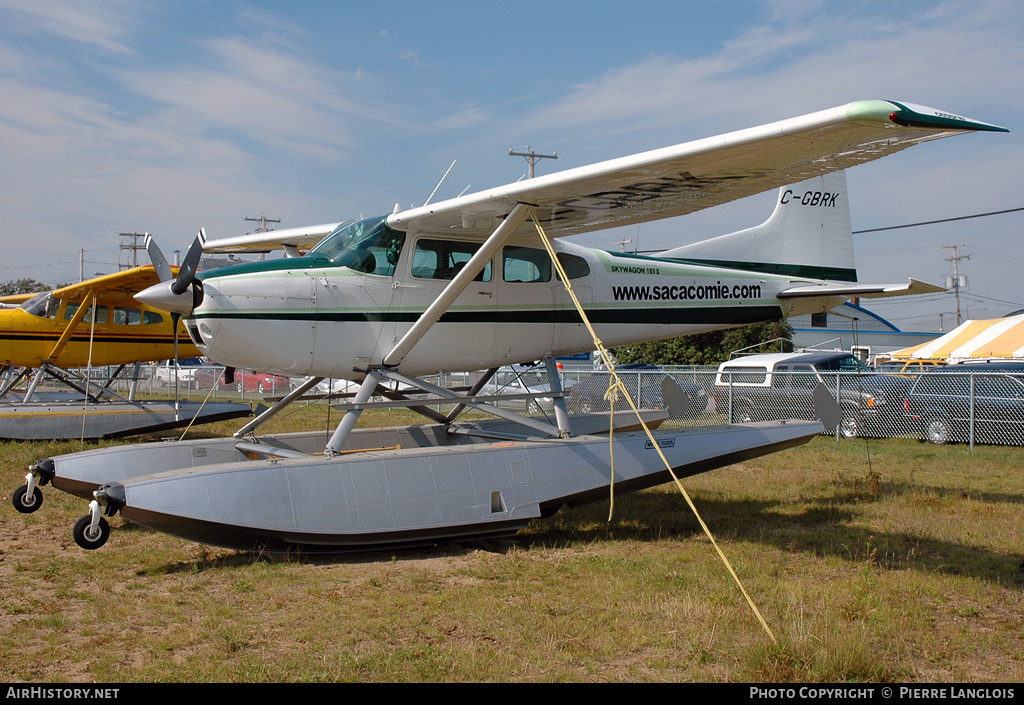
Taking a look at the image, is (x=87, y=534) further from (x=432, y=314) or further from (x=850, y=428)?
(x=850, y=428)

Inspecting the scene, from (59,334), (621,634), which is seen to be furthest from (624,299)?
(59,334)

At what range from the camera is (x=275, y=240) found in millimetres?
10719

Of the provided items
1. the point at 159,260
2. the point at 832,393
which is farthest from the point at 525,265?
the point at 832,393

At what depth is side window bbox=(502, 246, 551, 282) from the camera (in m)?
8.34

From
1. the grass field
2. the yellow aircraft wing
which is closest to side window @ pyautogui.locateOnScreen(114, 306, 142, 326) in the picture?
the yellow aircraft wing

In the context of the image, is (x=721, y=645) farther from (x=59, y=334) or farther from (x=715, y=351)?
(x=715, y=351)

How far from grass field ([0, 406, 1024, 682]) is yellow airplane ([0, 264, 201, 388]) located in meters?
8.11

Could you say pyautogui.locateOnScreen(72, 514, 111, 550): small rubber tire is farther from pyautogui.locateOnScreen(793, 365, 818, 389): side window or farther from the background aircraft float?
pyautogui.locateOnScreen(793, 365, 818, 389): side window

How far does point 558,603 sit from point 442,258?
4.09m

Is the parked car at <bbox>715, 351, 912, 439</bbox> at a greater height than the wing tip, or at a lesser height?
lesser

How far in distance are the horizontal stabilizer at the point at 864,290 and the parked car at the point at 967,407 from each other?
736 cm

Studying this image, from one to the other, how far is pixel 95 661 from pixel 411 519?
9.65 ft

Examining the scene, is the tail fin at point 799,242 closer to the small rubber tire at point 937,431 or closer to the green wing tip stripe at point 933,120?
the green wing tip stripe at point 933,120
